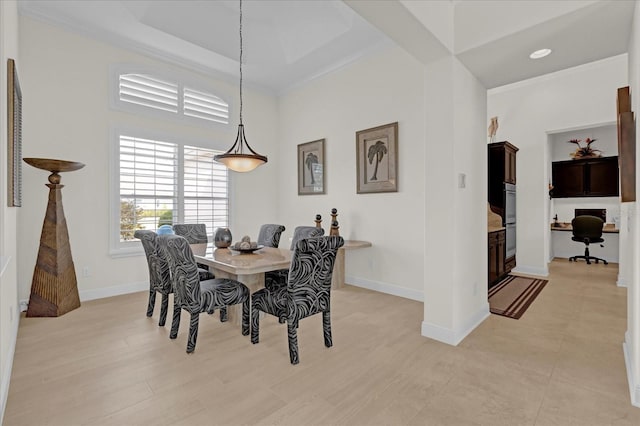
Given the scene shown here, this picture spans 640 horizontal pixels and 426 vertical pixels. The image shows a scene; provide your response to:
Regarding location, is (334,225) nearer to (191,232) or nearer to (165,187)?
(191,232)

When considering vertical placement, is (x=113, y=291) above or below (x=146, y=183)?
below

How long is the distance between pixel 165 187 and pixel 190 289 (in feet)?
9.03

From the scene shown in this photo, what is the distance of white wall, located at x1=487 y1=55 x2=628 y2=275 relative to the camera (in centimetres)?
522

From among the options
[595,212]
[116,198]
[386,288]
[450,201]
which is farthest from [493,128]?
[116,198]

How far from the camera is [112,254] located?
4.28m

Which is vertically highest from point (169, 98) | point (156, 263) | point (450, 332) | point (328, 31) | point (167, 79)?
point (328, 31)

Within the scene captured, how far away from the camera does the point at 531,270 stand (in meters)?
5.65

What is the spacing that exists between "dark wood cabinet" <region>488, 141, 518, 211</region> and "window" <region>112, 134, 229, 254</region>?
4.32 meters

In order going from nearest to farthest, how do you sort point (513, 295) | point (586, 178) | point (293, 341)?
point (293, 341) → point (513, 295) → point (586, 178)

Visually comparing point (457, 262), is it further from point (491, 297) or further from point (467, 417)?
point (491, 297)

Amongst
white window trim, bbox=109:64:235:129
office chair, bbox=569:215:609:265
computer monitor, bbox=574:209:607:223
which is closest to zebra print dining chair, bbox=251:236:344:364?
white window trim, bbox=109:64:235:129

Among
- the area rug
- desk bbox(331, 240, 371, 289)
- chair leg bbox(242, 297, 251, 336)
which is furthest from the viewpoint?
desk bbox(331, 240, 371, 289)

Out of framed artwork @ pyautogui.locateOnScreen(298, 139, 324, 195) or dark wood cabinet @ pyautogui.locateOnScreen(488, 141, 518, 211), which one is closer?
dark wood cabinet @ pyautogui.locateOnScreen(488, 141, 518, 211)

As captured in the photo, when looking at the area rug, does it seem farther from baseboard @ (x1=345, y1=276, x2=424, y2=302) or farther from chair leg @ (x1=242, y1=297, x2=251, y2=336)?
chair leg @ (x1=242, y1=297, x2=251, y2=336)
